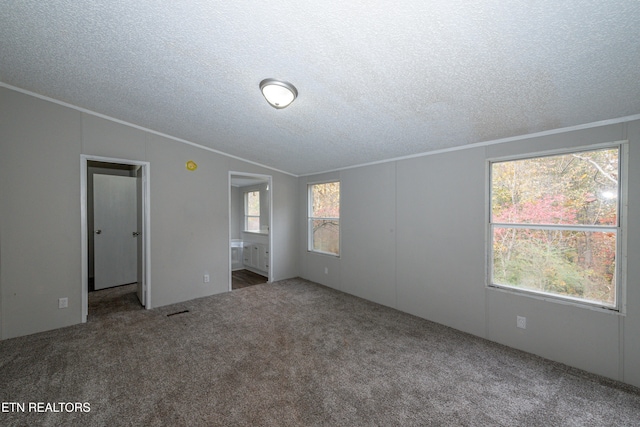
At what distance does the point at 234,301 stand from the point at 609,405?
4080 mm

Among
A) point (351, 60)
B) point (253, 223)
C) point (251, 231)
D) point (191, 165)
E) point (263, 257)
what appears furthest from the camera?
point (253, 223)

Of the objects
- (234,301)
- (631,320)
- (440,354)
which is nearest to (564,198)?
(631,320)

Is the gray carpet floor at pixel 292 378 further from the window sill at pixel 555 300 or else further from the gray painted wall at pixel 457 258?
the window sill at pixel 555 300

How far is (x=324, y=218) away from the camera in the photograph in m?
4.96

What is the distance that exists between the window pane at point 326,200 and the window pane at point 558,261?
100 inches

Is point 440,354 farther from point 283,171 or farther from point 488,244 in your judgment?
point 283,171

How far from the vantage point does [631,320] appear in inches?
82.0

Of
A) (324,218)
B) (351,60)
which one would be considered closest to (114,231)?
(324,218)

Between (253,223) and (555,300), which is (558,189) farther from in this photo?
(253,223)

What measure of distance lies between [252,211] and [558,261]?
564 centimetres

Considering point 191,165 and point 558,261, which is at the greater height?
point 191,165

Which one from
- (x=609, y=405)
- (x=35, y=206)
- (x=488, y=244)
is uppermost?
(x=35, y=206)

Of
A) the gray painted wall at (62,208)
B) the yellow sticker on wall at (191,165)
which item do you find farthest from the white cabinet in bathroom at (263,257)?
the yellow sticker on wall at (191,165)

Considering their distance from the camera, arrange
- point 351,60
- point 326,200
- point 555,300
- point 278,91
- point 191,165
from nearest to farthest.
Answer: point 351,60, point 278,91, point 555,300, point 191,165, point 326,200
